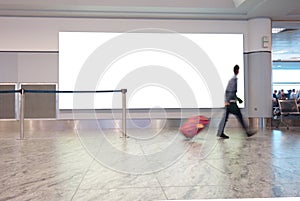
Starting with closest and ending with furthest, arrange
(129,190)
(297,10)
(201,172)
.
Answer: (129,190), (201,172), (297,10)

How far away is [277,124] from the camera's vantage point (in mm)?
8648

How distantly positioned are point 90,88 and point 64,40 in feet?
5.00

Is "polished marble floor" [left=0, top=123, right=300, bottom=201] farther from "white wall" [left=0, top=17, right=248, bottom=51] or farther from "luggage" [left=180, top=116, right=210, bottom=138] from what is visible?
"white wall" [left=0, top=17, right=248, bottom=51]

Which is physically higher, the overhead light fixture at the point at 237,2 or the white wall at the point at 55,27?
the overhead light fixture at the point at 237,2

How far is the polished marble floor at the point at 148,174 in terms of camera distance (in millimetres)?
2084

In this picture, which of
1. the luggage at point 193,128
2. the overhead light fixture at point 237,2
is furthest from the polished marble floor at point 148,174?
the overhead light fixture at point 237,2

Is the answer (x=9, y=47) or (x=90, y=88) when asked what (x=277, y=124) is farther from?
(x=9, y=47)

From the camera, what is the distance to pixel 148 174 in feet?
8.87

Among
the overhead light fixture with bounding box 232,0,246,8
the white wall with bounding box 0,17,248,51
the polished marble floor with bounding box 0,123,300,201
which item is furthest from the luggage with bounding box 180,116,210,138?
the white wall with bounding box 0,17,248,51

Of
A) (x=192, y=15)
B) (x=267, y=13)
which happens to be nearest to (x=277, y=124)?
(x=267, y=13)

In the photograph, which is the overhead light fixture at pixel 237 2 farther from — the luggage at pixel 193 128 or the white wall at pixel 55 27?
the luggage at pixel 193 128

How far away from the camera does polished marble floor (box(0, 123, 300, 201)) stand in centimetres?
208

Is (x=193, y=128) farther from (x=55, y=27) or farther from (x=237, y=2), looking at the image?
(x=55, y=27)

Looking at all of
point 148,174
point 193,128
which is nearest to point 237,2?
point 193,128
